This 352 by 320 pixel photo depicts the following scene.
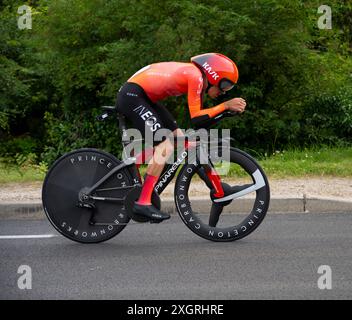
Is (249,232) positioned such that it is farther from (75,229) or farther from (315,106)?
(315,106)

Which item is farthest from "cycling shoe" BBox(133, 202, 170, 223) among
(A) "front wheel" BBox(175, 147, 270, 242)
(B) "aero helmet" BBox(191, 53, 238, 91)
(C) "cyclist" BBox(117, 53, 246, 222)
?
(B) "aero helmet" BBox(191, 53, 238, 91)

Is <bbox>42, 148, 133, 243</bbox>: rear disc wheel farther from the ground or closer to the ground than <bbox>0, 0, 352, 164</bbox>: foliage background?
closer to the ground

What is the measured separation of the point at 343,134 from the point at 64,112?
593 centimetres

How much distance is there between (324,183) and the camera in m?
10.4

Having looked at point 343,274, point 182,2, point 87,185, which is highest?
point 182,2

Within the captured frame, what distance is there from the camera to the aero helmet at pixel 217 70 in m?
6.96

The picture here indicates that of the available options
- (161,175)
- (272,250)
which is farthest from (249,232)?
(161,175)

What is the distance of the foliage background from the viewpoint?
13.5 meters

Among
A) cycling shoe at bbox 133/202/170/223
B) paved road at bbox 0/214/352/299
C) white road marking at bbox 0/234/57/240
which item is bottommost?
paved road at bbox 0/214/352/299

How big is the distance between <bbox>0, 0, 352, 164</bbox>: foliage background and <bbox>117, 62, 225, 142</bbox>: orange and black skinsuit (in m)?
6.02

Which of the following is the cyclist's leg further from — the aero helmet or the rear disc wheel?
the aero helmet

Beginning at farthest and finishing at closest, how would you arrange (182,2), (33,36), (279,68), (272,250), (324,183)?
(33,36)
(279,68)
(182,2)
(324,183)
(272,250)

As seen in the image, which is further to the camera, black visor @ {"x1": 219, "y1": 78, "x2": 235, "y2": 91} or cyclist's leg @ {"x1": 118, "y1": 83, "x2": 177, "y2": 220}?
cyclist's leg @ {"x1": 118, "y1": 83, "x2": 177, "y2": 220}

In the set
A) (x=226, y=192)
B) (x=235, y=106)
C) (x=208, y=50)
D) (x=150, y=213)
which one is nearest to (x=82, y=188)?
(x=150, y=213)
